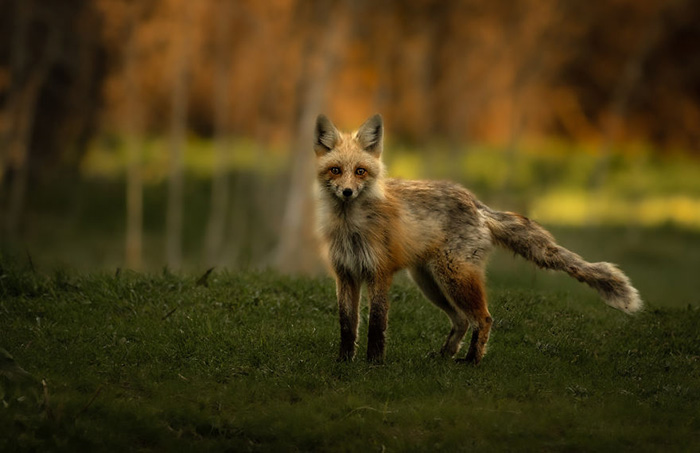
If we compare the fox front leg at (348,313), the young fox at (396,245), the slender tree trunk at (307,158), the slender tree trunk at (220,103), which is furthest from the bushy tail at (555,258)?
the slender tree trunk at (220,103)

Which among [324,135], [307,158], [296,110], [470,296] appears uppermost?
[296,110]

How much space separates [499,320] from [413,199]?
204cm

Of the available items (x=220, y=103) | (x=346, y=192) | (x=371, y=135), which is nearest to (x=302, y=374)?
(x=346, y=192)

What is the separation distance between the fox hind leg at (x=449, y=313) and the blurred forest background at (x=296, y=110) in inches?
576

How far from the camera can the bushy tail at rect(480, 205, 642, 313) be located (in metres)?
8.94

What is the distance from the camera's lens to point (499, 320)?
10.3m

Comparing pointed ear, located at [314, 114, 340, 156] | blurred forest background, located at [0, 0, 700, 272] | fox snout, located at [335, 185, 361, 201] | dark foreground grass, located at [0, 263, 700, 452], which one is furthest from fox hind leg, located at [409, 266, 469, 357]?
blurred forest background, located at [0, 0, 700, 272]

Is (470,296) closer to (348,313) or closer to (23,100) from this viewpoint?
(348,313)

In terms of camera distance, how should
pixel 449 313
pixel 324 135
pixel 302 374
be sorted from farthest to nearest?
pixel 449 313, pixel 324 135, pixel 302 374

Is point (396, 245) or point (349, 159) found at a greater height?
point (349, 159)

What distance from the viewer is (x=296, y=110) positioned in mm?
30062

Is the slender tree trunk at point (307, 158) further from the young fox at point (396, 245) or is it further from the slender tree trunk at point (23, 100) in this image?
the young fox at point (396, 245)

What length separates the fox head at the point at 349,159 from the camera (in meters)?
8.59

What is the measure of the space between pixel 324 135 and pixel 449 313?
2.38 metres
